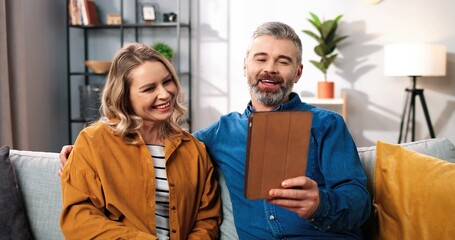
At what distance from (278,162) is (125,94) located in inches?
27.1

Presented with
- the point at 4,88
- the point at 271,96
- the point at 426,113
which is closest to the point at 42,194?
the point at 271,96

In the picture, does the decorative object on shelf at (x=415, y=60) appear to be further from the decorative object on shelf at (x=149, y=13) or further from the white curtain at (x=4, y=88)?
the white curtain at (x=4, y=88)

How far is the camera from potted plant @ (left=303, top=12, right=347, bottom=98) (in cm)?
459

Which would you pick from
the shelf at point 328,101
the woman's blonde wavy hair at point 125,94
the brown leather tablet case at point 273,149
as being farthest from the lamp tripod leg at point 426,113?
the brown leather tablet case at point 273,149

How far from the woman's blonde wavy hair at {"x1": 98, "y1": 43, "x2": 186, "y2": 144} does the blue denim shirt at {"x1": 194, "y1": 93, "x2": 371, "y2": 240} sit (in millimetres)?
208

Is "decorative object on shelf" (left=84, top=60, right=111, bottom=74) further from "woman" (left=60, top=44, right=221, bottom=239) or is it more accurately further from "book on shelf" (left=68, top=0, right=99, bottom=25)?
"woman" (left=60, top=44, right=221, bottom=239)

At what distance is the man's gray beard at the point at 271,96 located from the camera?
1828 millimetres

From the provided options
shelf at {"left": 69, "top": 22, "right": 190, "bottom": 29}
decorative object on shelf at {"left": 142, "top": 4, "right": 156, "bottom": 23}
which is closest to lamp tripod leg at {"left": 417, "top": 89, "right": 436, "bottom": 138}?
shelf at {"left": 69, "top": 22, "right": 190, "bottom": 29}

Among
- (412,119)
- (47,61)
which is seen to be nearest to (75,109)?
(47,61)

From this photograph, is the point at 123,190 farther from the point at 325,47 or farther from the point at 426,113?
the point at 426,113

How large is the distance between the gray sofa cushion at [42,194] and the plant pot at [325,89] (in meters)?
3.09

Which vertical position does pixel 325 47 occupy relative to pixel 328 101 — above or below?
above

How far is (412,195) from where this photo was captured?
5.24 ft

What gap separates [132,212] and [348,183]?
64 centimetres
